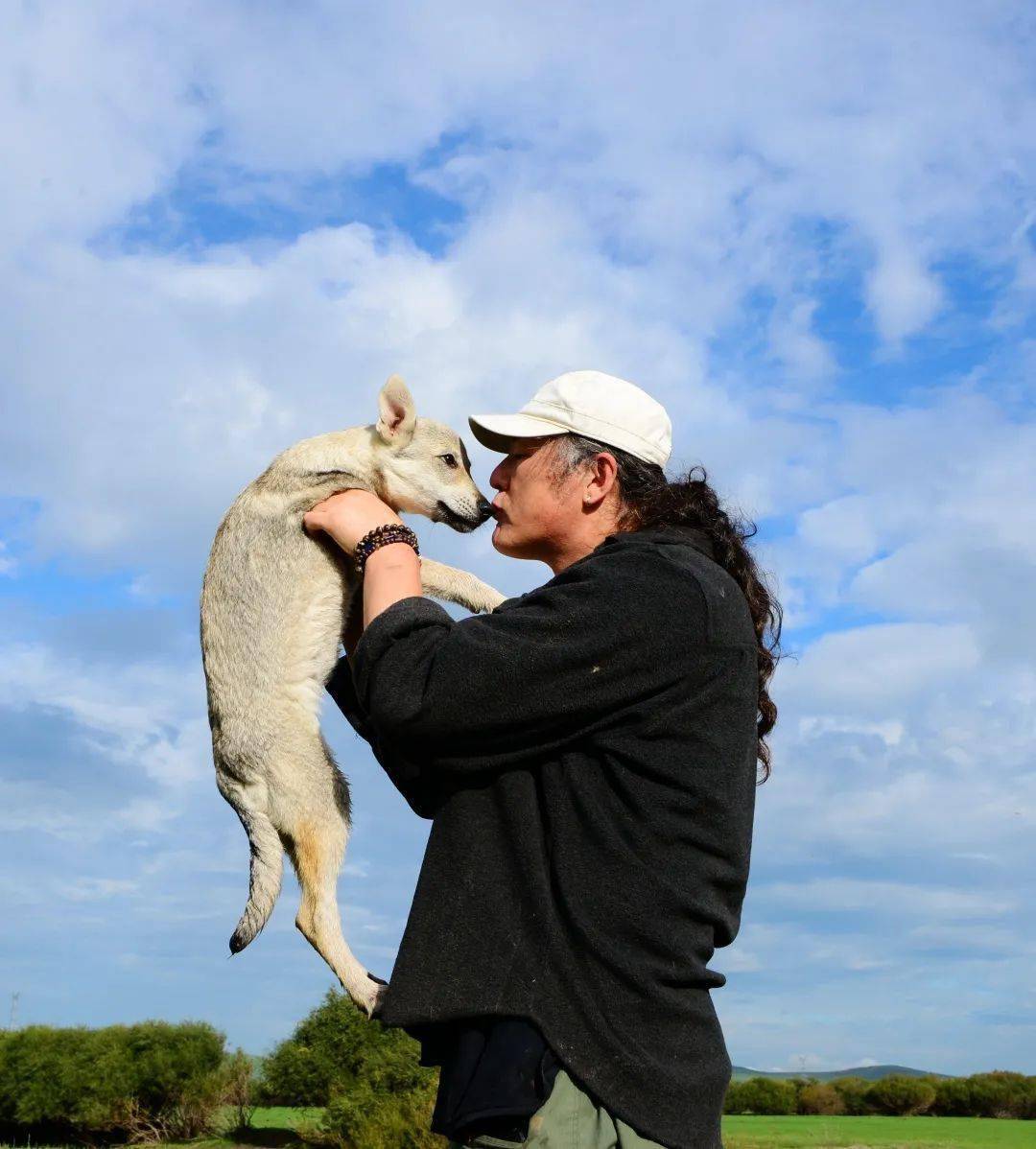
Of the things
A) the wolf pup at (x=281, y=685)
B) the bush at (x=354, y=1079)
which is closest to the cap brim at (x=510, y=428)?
the wolf pup at (x=281, y=685)

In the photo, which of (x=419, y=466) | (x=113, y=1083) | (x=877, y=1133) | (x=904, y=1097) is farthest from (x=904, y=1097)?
(x=419, y=466)

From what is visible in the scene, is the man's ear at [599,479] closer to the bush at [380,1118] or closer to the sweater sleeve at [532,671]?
the sweater sleeve at [532,671]

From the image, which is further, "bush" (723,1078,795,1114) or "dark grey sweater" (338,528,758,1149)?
"bush" (723,1078,795,1114)

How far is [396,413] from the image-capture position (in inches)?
165

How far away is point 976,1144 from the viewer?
1812 centimetres

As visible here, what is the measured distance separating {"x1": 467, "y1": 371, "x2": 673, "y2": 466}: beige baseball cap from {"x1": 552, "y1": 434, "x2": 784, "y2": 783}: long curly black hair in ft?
0.10

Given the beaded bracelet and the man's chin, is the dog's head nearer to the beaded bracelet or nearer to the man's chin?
the beaded bracelet

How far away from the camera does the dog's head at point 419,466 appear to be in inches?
165

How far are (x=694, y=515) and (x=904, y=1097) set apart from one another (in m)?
25.7

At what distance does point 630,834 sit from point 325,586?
1.57 metres

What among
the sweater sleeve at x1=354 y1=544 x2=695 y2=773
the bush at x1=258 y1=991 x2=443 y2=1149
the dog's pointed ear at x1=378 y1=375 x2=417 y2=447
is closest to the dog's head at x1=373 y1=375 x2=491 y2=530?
the dog's pointed ear at x1=378 y1=375 x2=417 y2=447

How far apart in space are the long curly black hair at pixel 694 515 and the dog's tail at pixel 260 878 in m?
1.49

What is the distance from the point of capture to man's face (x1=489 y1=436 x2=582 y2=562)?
2.89m

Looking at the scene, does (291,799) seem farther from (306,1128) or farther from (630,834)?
(306,1128)
